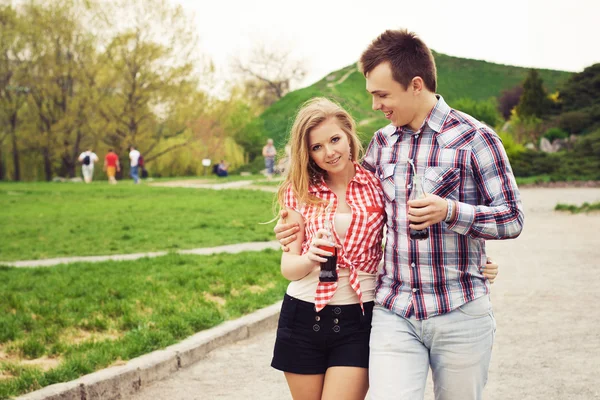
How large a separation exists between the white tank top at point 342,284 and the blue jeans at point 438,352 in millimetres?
238

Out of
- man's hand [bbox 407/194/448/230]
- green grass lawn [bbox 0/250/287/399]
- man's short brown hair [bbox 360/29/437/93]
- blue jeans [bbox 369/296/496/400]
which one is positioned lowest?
green grass lawn [bbox 0/250/287/399]

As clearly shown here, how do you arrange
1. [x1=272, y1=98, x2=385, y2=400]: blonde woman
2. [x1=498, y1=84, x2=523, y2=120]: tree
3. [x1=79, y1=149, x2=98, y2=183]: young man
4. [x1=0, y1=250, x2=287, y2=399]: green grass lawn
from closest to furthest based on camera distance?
[x1=272, y1=98, x2=385, y2=400]: blonde woman < [x1=0, y1=250, x2=287, y2=399]: green grass lawn < [x1=79, y1=149, x2=98, y2=183]: young man < [x1=498, y1=84, x2=523, y2=120]: tree

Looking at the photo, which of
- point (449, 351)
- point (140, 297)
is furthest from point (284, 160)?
point (140, 297)

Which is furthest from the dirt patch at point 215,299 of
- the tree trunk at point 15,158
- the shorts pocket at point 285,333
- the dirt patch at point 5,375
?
the tree trunk at point 15,158

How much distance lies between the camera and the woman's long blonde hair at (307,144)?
3281mm

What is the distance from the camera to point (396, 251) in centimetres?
303

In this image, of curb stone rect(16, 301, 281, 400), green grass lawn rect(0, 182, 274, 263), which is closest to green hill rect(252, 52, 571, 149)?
green grass lawn rect(0, 182, 274, 263)

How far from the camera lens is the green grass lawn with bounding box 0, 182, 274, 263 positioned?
42.4 ft

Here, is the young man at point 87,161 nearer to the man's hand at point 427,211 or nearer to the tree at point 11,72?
the tree at point 11,72

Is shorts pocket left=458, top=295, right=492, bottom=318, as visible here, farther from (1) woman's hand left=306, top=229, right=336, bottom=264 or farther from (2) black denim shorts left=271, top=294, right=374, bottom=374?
(1) woman's hand left=306, top=229, right=336, bottom=264

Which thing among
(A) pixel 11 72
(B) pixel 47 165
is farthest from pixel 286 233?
(B) pixel 47 165

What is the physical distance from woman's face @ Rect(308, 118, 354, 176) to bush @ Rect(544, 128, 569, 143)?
36.0 metres

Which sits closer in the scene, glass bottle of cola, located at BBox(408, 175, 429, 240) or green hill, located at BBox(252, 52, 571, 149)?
glass bottle of cola, located at BBox(408, 175, 429, 240)

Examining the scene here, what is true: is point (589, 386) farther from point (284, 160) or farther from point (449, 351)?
point (284, 160)
